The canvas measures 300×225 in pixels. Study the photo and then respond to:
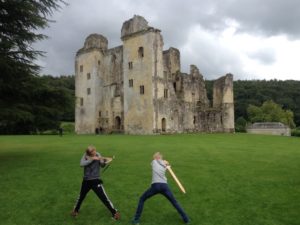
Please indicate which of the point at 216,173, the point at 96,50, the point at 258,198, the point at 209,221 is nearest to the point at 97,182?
the point at 209,221

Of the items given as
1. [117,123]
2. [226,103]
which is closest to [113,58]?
[117,123]

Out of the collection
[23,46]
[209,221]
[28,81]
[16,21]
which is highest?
[16,21]

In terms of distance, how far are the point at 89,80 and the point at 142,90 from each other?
13154mm

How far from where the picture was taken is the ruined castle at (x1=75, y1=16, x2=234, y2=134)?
48438mm

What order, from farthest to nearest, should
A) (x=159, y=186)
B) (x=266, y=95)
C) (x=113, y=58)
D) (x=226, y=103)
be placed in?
(x=266, y=95), (x=113, y=58), (x=226, y=103), (x=159, y=186)

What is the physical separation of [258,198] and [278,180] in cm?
259

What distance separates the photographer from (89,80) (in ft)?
191

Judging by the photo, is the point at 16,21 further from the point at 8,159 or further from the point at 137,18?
the point at 137,18

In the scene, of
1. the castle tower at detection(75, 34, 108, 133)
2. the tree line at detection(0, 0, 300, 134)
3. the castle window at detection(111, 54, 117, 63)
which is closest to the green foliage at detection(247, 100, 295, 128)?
the castle window at detection(111, 54, 117, 63)

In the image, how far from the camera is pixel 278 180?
12.7 metres

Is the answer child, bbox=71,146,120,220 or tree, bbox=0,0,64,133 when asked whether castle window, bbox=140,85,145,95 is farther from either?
child, bbox=71,146,120,220

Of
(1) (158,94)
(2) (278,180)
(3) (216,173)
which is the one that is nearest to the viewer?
(2) (278,180)

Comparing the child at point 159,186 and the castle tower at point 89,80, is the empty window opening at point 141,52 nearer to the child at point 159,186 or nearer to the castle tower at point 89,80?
the castle tower at point 89,80

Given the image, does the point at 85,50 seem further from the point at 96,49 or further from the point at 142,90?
the point at 142,90
